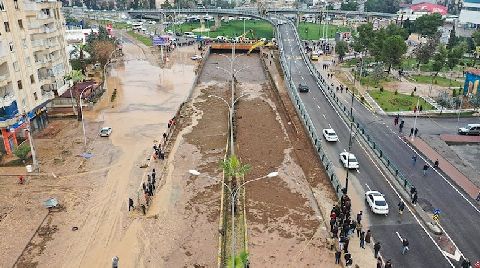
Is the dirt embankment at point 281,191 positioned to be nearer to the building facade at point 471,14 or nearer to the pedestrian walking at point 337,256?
the pedestrian walking at point 337,256

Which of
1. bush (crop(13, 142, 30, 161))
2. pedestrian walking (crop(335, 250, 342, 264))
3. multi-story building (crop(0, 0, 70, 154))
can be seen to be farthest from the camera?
multi-story building (crop(0, 0, 70, 154))

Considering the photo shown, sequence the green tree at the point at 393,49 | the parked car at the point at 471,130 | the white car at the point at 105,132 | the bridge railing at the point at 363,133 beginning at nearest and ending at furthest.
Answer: the bridge railing at the point at 363,133
the parked car at the point at 471,130
the white car at the point at 105,132
the green tree at the point at 393,49

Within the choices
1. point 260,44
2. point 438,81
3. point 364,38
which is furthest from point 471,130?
point 260,44

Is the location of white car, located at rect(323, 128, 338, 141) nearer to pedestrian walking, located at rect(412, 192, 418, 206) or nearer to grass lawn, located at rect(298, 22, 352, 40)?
pedestrian walking, located at rect(412, 192, 418, 206)

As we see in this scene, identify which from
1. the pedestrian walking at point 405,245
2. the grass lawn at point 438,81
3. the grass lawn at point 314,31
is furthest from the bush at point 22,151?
the grass lawn at point 314,31

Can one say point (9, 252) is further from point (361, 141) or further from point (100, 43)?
point (100, 43)

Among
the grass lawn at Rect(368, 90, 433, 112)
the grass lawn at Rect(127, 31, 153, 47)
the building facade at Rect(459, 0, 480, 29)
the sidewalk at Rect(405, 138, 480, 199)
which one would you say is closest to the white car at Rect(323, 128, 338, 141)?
the sidewalk at Rect(405, 138, 480, 199)
